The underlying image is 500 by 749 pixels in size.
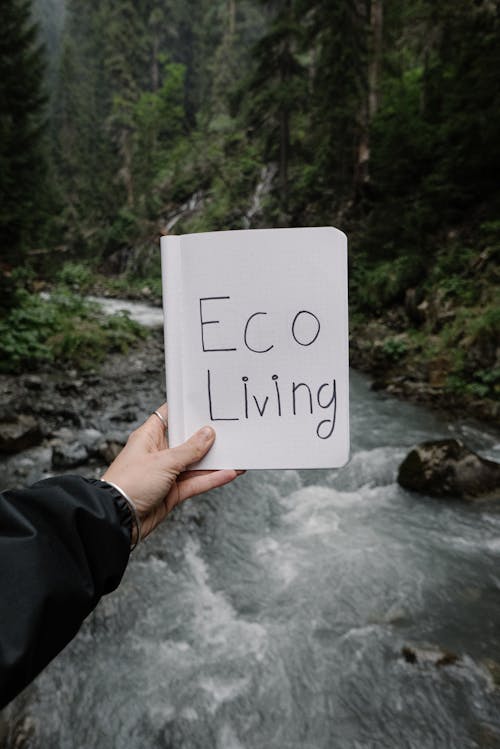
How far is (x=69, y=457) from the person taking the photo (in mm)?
5426

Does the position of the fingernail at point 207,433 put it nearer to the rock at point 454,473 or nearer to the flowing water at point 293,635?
the flowing water at point 293,635

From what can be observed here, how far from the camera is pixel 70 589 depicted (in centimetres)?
96

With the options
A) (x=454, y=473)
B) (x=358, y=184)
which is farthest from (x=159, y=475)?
(x=358, y=184)

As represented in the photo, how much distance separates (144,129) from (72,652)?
33685mm

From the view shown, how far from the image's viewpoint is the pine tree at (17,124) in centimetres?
1025

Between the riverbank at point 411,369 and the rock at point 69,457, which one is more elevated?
the riverbank at point 411,369

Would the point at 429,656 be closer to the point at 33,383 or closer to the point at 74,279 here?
the point at 33,383

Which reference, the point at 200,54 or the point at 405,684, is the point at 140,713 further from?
the point at 200,54

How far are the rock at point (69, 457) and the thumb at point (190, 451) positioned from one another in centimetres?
455

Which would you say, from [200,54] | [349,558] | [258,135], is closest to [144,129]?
[200,54]

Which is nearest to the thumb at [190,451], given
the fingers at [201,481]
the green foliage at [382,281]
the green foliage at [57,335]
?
the fingers at [201,481]

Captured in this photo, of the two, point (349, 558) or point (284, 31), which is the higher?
point (284, 31)

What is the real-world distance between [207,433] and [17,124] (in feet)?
54.3

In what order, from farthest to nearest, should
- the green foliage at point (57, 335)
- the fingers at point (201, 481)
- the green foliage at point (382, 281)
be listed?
the green foliage at point (382, 281)
the green foliage at point (57, 335)
the fingers at point (201, 481)
